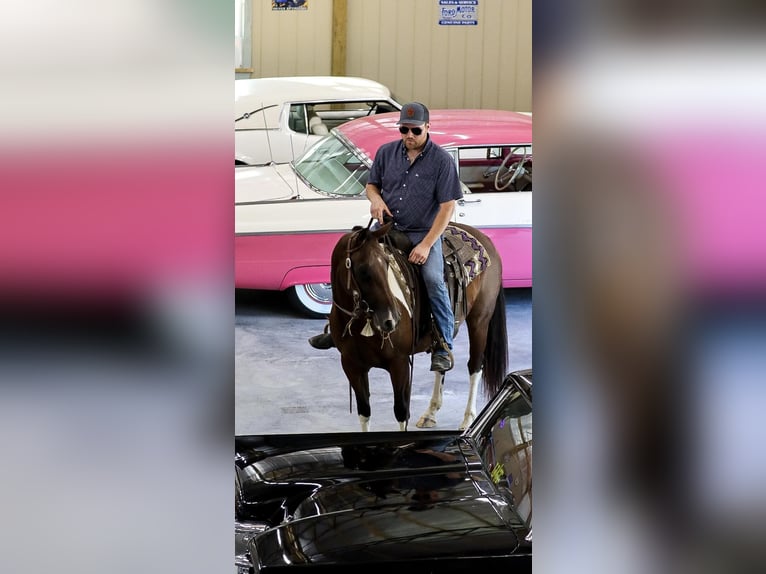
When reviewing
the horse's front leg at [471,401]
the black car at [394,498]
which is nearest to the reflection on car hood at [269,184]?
the horse's front leg at [471,401]

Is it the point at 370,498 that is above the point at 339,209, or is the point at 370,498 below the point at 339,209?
below

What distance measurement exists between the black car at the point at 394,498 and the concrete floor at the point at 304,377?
4.63 ft

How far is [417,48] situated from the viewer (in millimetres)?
7043

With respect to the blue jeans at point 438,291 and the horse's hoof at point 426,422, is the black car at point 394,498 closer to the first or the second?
the blue jeans at point 438,291

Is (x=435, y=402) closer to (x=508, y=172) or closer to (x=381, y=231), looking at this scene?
(x=381, y=231)

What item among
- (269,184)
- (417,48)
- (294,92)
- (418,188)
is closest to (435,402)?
(418,188)

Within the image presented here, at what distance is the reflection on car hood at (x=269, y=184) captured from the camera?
534cm

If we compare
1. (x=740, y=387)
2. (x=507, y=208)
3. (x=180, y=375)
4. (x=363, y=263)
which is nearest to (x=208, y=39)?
(x=180, y=375)

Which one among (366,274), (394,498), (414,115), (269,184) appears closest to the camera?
(394,498)

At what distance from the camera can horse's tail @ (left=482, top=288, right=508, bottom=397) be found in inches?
175

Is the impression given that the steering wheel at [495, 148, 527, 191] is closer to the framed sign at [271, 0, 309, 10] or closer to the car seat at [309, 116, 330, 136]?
the car seat at [309, 116, 330, 136]

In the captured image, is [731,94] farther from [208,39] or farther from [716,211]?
[208,39]

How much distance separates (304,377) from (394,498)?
8.18 feet

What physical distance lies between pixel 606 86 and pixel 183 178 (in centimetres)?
47
